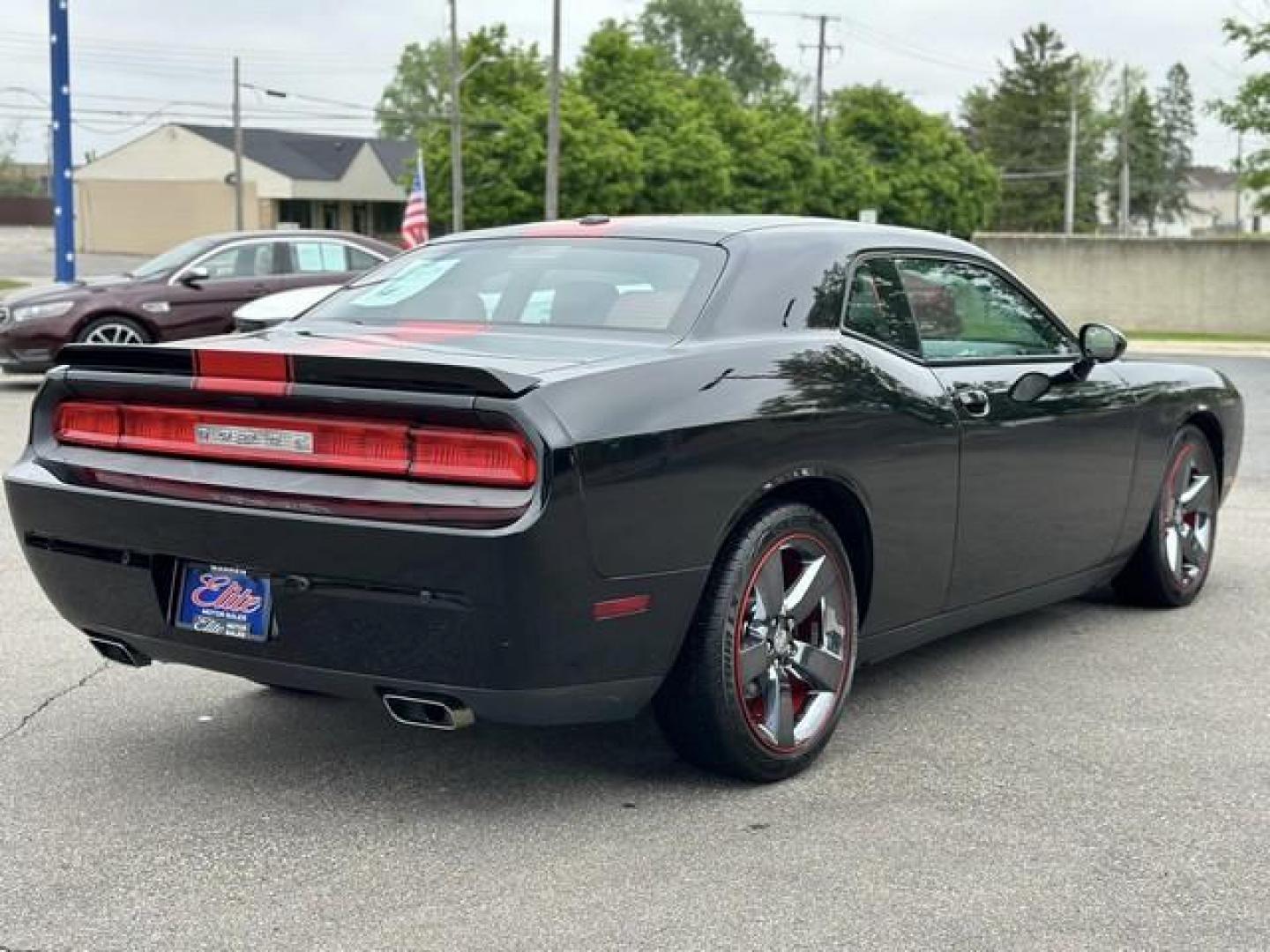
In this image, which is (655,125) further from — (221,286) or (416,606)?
(416,606)

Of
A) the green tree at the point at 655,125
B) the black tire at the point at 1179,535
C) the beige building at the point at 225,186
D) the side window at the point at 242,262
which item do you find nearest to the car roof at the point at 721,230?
the black tire at the point at 1179,535

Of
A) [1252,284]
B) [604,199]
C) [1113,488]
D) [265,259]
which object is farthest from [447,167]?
[1113,488]

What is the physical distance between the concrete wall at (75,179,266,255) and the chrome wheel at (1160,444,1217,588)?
2949 inches

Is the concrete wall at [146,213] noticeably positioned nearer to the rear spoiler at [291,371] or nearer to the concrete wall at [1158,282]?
the concrete wall at [1158,282]

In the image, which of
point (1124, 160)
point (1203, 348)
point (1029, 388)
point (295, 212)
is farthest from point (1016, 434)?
point (1124, 160)

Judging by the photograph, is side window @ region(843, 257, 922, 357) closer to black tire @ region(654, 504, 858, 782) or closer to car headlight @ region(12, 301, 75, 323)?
black tire @ region(654, 504, 858, 782)

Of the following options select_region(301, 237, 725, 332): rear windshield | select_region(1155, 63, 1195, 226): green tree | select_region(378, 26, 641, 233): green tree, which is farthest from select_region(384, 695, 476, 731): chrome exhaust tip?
select_region(1155, 63, 1195, 226): green tree

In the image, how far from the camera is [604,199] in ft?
169

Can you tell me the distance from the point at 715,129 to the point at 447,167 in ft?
45.1

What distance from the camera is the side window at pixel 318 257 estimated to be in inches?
635

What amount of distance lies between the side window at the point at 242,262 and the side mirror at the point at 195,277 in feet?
0.12

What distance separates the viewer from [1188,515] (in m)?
6.78

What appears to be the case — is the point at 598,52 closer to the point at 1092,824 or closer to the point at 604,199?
the point at 604,199

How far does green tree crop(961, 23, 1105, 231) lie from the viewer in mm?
106875
